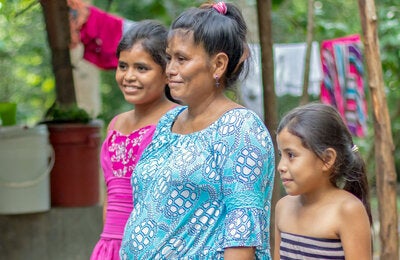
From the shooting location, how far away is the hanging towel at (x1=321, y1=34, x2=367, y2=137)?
10.3 m

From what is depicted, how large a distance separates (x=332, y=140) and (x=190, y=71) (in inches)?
21.4

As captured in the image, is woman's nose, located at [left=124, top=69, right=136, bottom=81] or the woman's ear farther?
woman's nose, located at [left=124, top=69, right=136, bottom=81]

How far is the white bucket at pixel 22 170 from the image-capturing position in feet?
22.0

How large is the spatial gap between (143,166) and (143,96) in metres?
0.76

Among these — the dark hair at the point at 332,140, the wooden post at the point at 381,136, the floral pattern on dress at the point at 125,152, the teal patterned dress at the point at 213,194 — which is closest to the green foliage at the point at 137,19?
the wooden post at the point at 381,136

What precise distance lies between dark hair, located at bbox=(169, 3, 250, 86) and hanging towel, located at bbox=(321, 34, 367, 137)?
284 inches

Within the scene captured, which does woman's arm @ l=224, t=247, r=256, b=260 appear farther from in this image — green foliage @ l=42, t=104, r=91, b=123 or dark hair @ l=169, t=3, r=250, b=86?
green foliage @ l=42, t=104, r=91, b=123

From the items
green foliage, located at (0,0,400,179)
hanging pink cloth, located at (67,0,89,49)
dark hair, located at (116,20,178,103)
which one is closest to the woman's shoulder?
dark hair, located at (116,20,178,103)

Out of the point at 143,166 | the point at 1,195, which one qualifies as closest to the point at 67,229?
the point at 1,195

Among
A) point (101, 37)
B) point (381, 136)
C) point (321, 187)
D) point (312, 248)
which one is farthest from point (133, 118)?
point (101, 37)

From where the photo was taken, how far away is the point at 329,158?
3.21m

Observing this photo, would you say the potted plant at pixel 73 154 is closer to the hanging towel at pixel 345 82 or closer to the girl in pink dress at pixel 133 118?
the girl in pink dress at pixel 133 118

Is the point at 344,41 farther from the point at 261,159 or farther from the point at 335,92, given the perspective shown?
the point at 261,159

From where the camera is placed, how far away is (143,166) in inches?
126
